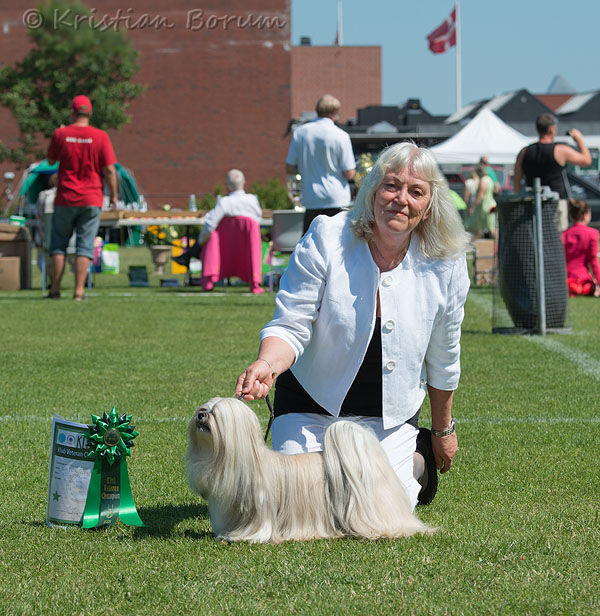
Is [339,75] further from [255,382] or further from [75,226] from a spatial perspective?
[255,382]

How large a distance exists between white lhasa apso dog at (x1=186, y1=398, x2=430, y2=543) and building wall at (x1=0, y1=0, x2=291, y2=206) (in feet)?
148

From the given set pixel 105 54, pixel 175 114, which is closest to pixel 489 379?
pixel 105 54

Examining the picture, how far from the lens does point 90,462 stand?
3383 millimetres

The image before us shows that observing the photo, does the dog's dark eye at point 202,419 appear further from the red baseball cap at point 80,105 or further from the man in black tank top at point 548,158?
the red baseball cap at point 80,105

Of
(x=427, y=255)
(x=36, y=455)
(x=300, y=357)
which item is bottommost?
(x=36, y=455)

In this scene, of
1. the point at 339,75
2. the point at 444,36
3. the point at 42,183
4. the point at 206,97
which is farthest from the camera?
the point at 339,75

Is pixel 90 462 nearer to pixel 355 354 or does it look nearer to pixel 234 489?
pixel 234 489

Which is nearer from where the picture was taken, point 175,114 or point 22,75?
point 22,75

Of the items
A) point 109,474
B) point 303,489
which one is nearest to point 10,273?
point 109,474

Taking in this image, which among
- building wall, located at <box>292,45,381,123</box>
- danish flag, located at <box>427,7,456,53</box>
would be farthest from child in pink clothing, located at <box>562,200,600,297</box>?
building wall, located at <box>292,45,381,123</box>

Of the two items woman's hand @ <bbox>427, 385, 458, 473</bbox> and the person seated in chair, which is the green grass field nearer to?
woman's hand @ <bbox>427, 385, 458, 473</bbox>

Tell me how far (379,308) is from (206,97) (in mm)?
46236

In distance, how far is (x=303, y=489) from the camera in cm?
318

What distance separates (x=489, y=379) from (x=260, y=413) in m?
1.69
